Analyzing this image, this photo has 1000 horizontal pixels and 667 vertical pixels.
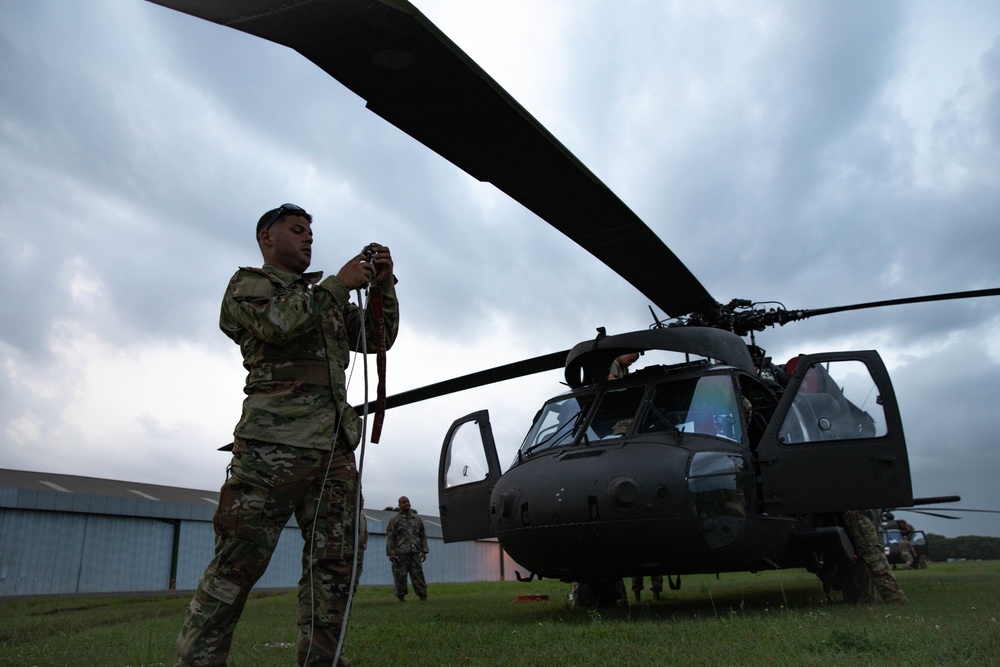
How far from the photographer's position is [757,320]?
7188 mm

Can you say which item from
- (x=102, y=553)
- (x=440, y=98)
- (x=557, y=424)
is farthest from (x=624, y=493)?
(x=102, y=553)

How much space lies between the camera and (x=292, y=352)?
10.0 ft

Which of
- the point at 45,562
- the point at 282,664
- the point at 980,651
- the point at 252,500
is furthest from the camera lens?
the point at 45,562

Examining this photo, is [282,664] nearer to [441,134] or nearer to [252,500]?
[252,500]

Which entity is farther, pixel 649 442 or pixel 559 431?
pixel 559 431

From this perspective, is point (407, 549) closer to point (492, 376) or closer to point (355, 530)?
point (492, 376)

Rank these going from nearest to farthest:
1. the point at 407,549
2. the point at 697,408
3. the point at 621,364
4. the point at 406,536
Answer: the point at 697,408
the point at 621,364
the point at 407,549
the point at 406,536

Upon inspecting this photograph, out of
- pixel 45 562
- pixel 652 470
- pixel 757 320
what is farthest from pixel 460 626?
pixel 45 562

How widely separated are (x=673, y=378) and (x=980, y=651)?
10.1 ft

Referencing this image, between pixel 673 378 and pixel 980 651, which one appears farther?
pixel 673 378

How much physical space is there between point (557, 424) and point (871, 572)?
2.62 meters

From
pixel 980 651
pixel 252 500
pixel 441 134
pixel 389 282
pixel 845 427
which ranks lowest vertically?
pixel 980 651

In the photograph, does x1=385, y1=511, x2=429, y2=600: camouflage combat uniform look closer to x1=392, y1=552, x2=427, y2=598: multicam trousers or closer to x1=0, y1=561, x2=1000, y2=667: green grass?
→ x1=392, y1=552, x2=427, y2=598: multicam trousers

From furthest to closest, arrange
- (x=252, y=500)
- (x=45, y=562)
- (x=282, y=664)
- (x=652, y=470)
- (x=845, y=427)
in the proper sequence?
(x=45, y=562)
(x=845, y=427)
(x=652, y=470)
(x=282, y=664)
(x=252, y=500)
